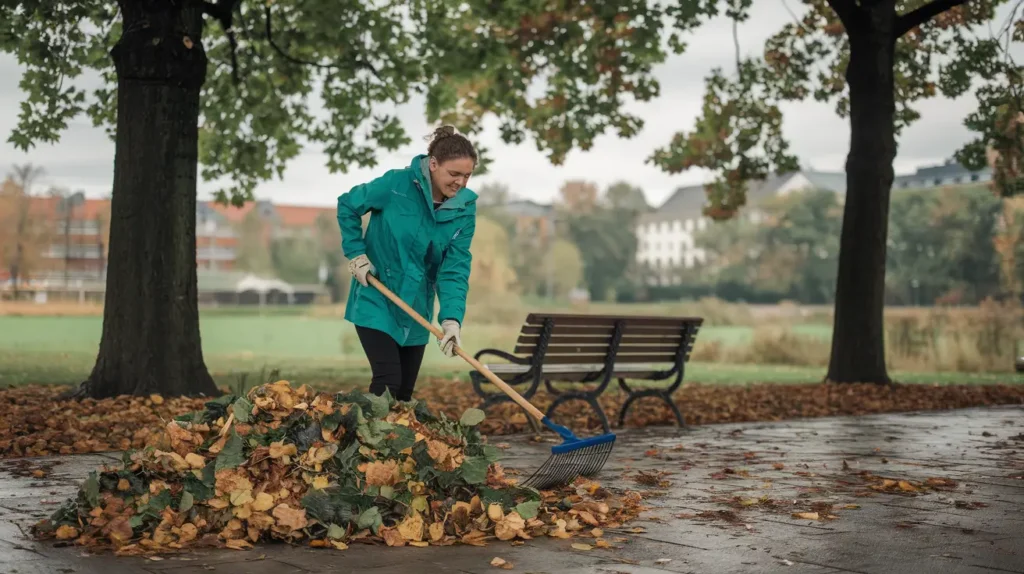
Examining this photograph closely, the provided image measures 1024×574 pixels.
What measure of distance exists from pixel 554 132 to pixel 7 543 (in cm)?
1494

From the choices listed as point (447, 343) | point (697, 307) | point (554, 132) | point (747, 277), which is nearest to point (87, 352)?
point (554, 132)

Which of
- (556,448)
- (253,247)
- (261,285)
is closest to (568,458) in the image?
(556,448)

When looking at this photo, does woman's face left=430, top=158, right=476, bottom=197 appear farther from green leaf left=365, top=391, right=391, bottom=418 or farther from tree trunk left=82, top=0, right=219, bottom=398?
tree trunk left=82, top=0, right=219, bottom=398

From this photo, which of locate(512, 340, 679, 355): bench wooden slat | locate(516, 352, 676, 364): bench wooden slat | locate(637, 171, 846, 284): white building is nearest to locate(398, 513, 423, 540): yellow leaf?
locate(512, 340, 679, 355): bench wooden slat

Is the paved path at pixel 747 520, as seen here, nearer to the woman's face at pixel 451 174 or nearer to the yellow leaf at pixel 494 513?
the yellow leaf at pixel 494 513

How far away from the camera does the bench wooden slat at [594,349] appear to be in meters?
9.75

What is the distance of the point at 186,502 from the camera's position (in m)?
5.00

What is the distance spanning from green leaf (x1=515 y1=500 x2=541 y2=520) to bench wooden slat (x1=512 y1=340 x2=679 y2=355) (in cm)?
439

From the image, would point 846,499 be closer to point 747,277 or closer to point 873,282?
point 873,282

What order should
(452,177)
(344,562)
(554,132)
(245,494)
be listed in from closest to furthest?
(344,562) → (245,494) → (452,177) → (554,132)

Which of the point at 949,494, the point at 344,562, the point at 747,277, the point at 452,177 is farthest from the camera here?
the point at 747,277

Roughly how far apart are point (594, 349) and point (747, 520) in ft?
15.3

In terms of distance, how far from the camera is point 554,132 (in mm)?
19156

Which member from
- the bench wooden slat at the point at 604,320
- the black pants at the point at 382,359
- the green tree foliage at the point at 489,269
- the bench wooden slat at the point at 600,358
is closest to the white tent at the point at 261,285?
the green tree foliage at the point at 489,269
